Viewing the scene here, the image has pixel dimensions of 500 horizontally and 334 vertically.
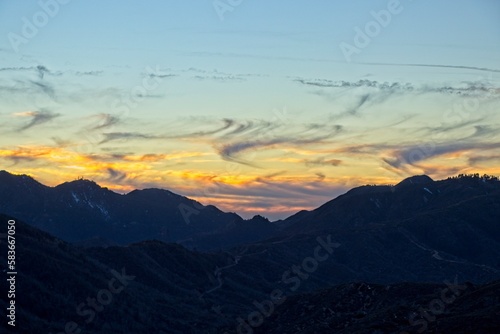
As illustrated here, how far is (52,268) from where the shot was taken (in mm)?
124500

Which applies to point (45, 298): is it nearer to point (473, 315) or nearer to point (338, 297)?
point (338, 297)

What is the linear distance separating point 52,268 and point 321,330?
48.9 m

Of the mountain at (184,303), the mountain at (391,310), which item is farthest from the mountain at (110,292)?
the mountain at (391,310)

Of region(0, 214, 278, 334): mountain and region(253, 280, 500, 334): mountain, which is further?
region(0, 214, 278, 334): mountain

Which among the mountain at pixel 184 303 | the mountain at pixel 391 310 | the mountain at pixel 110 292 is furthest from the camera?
the mountain at pixel 110 292

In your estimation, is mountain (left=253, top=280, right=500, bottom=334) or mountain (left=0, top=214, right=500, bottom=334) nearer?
mountain (left=253, top=280, right=500, bottom=334)

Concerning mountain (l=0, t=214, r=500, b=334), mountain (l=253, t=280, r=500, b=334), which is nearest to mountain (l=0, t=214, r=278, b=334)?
mountain (l=0, t=214, r=500, b=334)

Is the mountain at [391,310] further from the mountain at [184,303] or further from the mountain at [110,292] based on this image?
the mountain at [110,292]

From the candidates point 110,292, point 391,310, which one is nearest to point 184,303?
point 110,292

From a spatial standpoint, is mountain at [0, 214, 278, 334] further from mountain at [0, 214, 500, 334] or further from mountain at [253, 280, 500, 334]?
mountain at [253, 280, 500, 334]

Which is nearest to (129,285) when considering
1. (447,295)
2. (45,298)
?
(45,298)

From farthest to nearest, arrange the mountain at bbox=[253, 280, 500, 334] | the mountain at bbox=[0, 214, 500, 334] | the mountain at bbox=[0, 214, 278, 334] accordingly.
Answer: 1. the mountain at bbox=[0, 214, 278, 334]
2. the mountain at bbox=[0, 214, 500, 334]
3. the mountain at bbox=[253, 280, 500, 334]

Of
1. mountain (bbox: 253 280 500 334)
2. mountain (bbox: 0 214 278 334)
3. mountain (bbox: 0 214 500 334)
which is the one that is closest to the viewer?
mountain (bbox: 253 280 500 334)

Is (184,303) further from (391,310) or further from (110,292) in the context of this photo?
(391,310)
